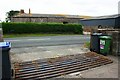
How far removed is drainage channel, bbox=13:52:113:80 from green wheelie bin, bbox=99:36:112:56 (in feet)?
3.15

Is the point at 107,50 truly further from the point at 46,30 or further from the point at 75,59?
the point at 46,30

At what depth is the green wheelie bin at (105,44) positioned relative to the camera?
40.9 feet

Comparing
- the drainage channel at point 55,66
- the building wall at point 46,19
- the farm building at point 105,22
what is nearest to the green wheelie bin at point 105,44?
the drainage channel at point 55,66

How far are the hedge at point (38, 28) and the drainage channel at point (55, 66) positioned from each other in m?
20.7

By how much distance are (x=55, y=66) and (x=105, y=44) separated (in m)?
4.07

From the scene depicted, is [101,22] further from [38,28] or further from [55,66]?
[55,66]

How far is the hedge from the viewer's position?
101 feet

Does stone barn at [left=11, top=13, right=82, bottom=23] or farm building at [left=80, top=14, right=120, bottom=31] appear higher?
stone barn at [left=11, top=13, right=82, bottom=23]

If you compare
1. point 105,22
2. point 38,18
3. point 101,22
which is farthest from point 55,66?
point 38,18

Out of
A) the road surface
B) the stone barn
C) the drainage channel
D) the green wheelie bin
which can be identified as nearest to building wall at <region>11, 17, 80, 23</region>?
the stone barn

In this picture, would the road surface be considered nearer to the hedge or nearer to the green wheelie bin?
the green wheelie bin

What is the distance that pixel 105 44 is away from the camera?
12.4m

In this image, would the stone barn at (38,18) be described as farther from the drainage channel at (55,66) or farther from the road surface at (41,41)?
the drainage channel at (55,66)

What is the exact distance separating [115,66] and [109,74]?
1486 mm
